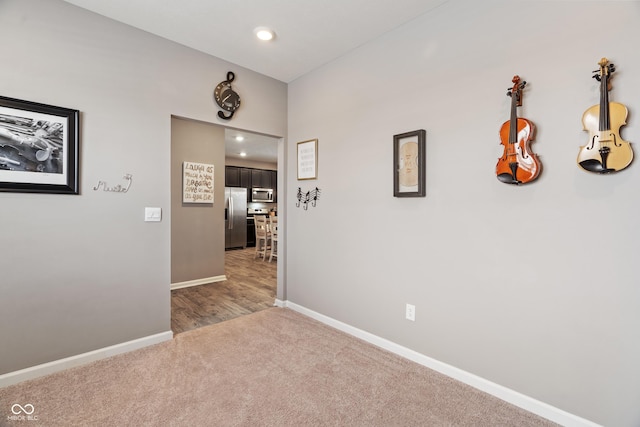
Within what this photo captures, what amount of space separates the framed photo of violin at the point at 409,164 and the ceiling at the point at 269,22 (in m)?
0.93

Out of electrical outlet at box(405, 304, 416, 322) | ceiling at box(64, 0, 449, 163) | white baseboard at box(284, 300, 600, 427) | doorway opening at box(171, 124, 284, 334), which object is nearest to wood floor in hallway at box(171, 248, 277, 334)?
doorway opening at box(171, 124, 284, 334)

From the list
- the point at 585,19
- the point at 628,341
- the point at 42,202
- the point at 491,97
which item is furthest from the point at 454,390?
the point at 42,202

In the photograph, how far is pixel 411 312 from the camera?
2355 millimetres

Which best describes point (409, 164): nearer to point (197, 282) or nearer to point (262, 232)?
point (197, 282)

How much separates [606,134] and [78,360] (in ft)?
11.9

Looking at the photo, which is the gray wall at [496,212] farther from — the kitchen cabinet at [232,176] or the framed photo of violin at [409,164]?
the kitchen cabinet at [232,176]

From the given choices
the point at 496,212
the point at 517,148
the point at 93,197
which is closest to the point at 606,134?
the point at 517,148

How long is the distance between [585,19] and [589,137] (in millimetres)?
637

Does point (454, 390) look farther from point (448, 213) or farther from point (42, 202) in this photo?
point (42, 202)

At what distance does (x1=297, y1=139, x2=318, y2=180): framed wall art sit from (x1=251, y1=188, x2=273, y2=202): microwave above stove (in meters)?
5.40

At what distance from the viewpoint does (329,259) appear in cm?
304

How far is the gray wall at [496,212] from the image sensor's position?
4.98 ft

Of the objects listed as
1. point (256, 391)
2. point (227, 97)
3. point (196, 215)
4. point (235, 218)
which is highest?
point (227, 97)

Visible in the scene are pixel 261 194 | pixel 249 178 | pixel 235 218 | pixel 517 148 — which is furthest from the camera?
pixel 261 194
